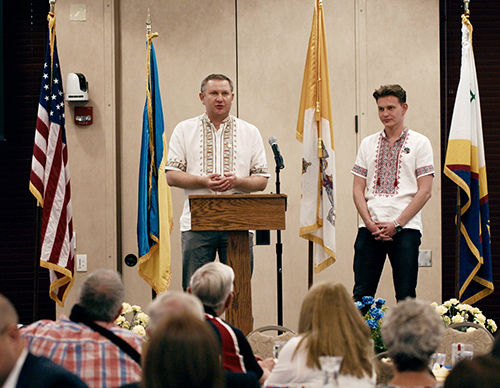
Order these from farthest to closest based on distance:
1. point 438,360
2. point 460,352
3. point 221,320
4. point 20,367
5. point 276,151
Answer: point 276,151 → point 438,360 → point 460,352 → point 221,320 → point 20,367

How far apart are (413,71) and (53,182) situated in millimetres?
3204

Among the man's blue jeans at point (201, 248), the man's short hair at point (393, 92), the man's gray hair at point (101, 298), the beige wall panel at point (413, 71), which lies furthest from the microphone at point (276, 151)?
the man's gray hair at point (101, 298)

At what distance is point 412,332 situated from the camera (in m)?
1.96

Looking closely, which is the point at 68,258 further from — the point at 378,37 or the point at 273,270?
the point at 378,37

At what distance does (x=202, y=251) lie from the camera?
4121 millimetres

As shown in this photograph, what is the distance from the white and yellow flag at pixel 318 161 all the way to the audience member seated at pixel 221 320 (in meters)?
2.20

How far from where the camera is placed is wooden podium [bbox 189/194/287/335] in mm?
3605

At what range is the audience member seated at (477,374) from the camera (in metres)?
1.32

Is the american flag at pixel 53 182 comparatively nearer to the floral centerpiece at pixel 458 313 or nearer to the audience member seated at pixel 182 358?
the floral centerpiece at pixel 458 313

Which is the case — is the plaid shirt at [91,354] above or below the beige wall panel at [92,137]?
below

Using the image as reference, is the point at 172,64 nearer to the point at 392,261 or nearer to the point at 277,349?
Answer: the point at 392,261

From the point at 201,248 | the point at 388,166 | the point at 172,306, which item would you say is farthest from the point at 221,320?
the point at 388,166

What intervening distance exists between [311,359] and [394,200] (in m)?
2.46

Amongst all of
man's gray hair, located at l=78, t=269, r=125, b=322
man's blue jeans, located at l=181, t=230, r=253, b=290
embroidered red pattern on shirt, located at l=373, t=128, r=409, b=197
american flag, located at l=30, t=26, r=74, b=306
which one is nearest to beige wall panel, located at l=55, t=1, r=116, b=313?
american flag, located at l=30, t=26, r=74, b=306
